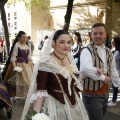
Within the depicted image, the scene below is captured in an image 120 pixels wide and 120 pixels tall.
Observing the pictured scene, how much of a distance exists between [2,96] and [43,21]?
1780cm

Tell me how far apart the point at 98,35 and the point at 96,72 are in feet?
1.60

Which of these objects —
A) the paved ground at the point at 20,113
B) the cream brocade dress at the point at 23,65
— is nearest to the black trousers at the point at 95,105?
the paved ground at the point at 20,113

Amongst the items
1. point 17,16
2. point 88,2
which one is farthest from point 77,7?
point 17,16

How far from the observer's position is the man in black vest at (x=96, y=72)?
3010mm

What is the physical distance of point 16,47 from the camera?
6660 millimetres

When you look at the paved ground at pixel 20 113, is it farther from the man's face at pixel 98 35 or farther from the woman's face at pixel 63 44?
the woman's face at pixel 63 44

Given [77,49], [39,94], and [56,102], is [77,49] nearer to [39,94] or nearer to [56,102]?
[56,102]

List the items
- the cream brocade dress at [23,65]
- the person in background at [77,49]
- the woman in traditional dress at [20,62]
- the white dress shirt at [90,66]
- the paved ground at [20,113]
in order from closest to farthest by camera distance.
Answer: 1. the white dress shirt at [90,66]
2. the paved ground at [20,113]
3. the cream brocade dress at [23,65]
4. the woman in traditional dress at [20,62]
5. the person in background at [77,49]

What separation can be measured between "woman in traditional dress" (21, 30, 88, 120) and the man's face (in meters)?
0.59

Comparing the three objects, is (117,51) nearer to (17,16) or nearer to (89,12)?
(89,12)

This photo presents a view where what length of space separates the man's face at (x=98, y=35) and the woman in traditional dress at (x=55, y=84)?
59 centimetres

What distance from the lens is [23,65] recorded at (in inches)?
266

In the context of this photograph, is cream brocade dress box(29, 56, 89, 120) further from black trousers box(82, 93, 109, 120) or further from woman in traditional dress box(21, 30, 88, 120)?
black trousers box(82, 93, 109, 120)

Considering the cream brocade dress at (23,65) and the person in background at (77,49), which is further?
the person in background at (77,49)
